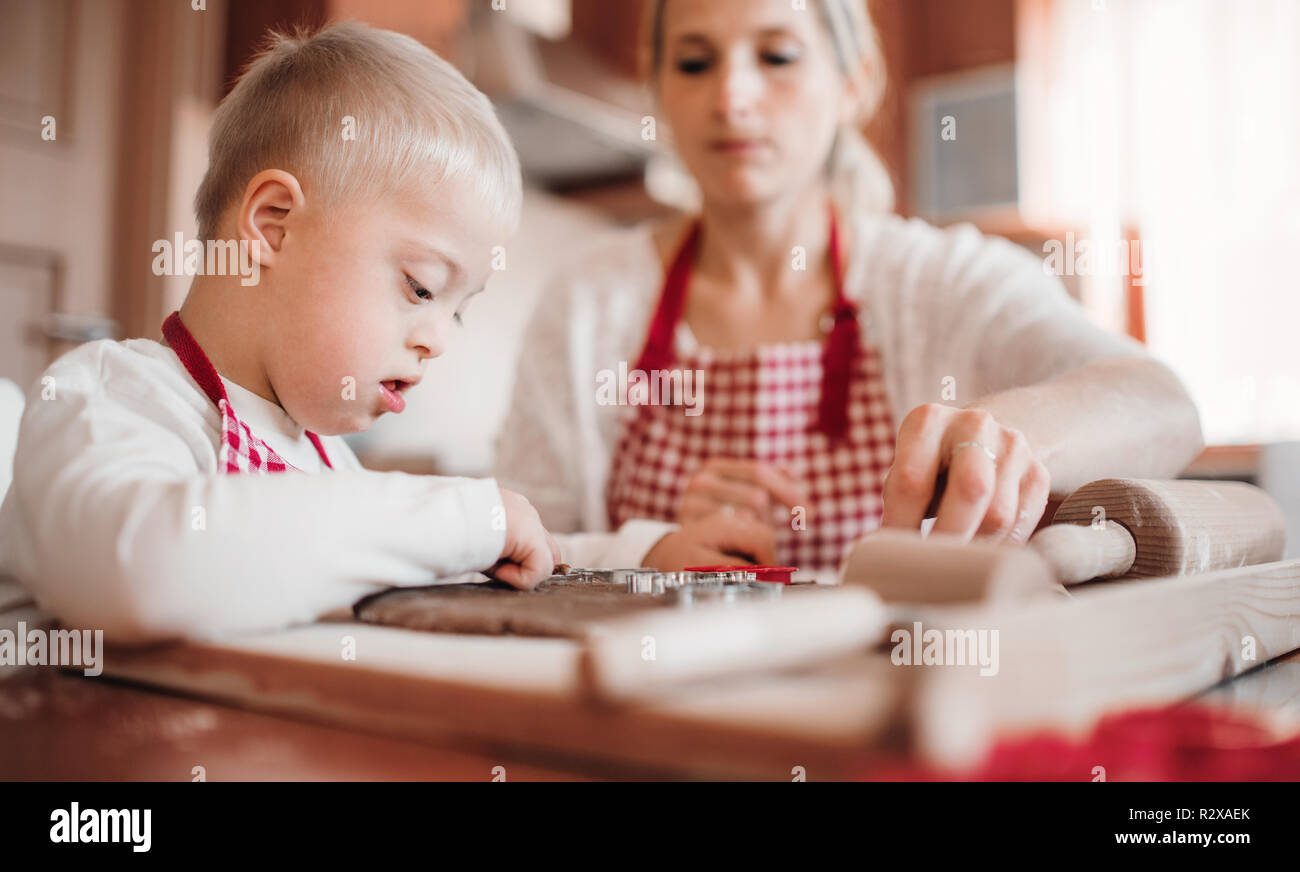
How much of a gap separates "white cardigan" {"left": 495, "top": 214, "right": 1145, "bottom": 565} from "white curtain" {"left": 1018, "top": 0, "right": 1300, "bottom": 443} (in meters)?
1.71

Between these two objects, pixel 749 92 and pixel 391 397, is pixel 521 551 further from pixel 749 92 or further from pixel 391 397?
pixel 749 92

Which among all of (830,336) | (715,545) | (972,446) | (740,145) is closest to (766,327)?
(830,336)

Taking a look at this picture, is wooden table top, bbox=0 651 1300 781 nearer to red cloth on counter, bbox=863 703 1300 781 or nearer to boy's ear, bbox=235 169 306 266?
red cloth on counter, bbox=863 703 1300 781

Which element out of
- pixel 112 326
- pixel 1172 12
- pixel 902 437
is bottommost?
pixel 902 437

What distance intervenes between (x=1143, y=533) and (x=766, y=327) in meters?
0.72

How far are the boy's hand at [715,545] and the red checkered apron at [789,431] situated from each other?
233 millimetres

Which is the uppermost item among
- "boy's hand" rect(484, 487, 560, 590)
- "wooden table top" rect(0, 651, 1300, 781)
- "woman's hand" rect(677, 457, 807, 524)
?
"woman's hand" rect(677, 457, 807, 524)

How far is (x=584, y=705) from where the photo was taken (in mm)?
291

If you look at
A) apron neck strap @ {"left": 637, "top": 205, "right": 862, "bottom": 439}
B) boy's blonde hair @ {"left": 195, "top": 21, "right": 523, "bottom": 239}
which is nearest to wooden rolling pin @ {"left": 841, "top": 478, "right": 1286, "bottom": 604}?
boy's blonde hair @ {"left": 195, "top": 21, "right": 523, "bottom": 239}

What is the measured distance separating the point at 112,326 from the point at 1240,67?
2983 mm

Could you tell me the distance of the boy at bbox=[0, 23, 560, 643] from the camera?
1.35ft
